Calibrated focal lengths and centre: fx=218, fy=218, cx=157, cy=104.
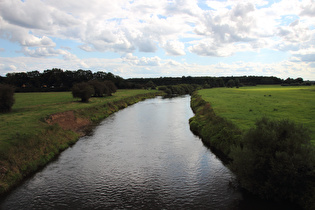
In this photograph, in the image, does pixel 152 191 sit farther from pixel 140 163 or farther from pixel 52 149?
pixel 52 149

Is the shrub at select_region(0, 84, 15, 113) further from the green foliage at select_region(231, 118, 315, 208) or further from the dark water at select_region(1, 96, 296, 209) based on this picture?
the green foliage at select_region(231, 118, 315, 208)

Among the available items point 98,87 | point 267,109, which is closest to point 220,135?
point 267,109

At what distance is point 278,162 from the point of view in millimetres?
11102

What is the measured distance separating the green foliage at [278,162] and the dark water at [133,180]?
1273mm

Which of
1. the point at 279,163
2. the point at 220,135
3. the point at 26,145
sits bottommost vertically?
the point at 220,135

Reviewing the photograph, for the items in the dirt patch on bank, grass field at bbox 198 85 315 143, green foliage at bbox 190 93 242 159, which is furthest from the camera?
the dirt patch on bank

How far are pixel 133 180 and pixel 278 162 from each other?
904cm

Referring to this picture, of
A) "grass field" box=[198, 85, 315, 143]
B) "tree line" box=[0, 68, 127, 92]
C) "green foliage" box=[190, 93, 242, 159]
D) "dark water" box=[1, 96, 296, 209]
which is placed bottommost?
"dark water" box=[1, 96, 296, 209]

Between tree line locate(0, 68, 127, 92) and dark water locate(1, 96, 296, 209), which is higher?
tree line locate(0, 68, 127, 92)

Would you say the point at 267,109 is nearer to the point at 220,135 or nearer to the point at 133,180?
the point at 220,135

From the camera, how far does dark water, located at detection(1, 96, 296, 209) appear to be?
40.1 feet

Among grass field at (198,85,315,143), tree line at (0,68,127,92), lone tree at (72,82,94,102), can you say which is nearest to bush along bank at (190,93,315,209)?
grass field at (198,85,315,143)

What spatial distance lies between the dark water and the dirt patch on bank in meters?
5.94

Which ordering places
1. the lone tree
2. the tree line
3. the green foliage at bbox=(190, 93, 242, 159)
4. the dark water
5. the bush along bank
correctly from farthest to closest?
the tree line
the lone tree
the green foliage at bbox=(190, 93, 242, 159)
the dark water
the bush along bank
